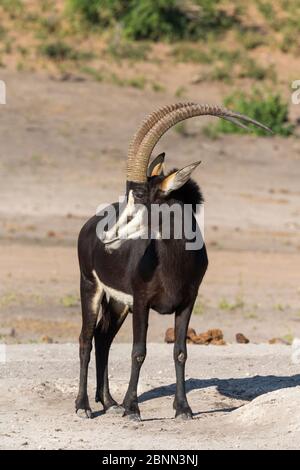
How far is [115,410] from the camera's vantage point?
9.19m

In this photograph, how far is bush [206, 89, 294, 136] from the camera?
26.2 metres

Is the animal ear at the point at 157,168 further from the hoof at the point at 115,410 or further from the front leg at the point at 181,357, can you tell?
the hoof at the point at 115,410

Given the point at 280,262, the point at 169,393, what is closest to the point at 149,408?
the point at 169,393

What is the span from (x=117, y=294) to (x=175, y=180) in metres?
0.93

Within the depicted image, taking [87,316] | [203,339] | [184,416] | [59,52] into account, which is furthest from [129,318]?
[59,52]

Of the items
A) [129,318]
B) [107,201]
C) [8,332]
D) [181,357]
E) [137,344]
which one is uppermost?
[137,344]

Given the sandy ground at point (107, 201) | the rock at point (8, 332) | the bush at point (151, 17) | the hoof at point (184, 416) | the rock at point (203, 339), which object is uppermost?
the hoof at point (184, 416)

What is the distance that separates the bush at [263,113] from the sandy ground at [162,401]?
14533 millimetres

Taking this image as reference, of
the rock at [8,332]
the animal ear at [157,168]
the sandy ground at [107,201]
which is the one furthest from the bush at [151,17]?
the animal ear at [157,168]

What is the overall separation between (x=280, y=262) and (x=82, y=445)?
11286mm

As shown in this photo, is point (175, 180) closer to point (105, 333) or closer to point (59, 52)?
point (105, 333)

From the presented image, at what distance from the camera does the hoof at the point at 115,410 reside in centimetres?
914

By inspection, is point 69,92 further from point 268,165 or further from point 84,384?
point 84,384

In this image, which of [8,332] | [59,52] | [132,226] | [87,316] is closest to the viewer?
[132,226]
